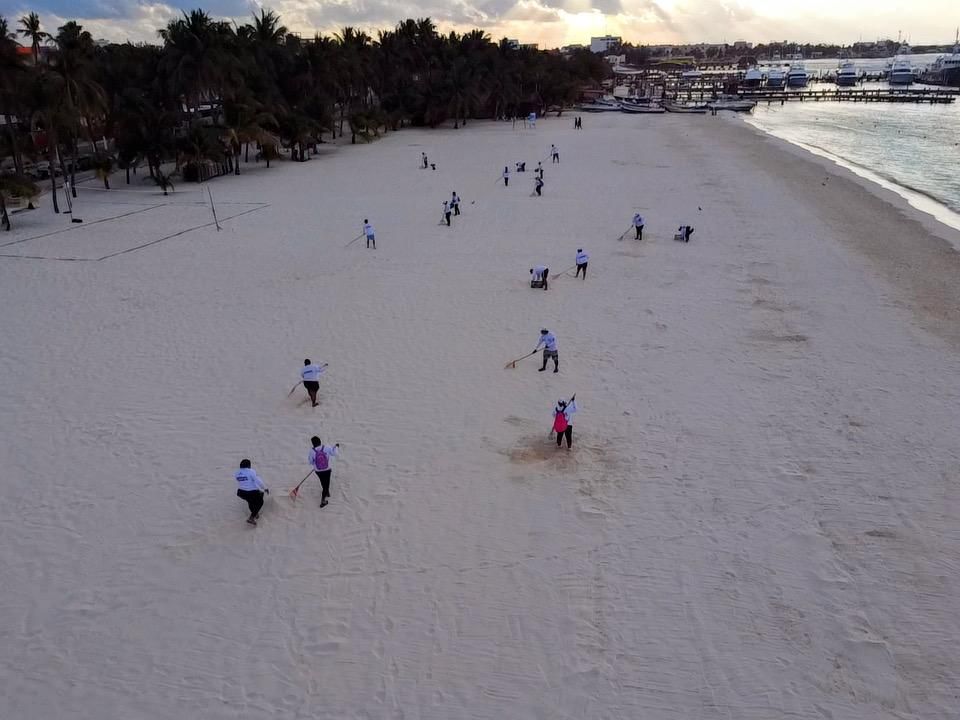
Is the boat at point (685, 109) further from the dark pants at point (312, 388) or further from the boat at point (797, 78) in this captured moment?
the dark pants at point (312, 388)

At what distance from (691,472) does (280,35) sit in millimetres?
49428

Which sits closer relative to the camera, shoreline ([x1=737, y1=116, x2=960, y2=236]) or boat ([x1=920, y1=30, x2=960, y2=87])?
shoreline ([x1=737, y1=116, x2=960, y2=236])

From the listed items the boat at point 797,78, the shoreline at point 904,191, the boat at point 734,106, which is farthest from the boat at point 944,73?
the shoreline at point 904,191

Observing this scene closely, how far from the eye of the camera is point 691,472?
10.1m

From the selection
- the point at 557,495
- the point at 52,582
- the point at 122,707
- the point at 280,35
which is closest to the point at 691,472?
the point at 557,495

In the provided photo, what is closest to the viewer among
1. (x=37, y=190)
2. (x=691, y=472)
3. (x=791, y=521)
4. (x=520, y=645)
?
(x=520, y=645)

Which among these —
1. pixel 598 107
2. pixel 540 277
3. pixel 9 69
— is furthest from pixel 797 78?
pixel 9 69

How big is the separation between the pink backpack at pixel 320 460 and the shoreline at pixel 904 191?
23.9 metres

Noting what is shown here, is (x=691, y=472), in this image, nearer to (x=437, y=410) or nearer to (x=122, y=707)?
(x=437, y=410)

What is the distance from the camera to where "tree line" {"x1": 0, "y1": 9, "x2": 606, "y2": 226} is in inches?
1055

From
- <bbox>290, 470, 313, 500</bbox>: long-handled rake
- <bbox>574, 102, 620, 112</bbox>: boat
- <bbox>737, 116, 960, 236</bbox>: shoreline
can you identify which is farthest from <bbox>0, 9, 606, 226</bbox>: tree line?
<bbox>737, 116, 960, 236</bbox>: shoreline

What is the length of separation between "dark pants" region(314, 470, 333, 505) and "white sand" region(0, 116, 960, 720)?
7.3 inches

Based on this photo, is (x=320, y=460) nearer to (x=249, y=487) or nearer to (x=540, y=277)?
(x=249, y=487)

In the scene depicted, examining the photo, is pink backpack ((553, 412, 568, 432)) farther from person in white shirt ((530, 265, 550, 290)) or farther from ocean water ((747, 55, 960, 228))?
ocean water ((747, 55, 960, 228))
